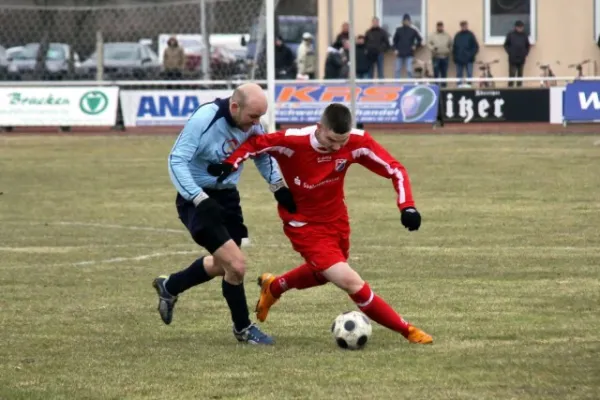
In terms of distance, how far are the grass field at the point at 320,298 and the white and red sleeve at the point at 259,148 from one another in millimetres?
1068

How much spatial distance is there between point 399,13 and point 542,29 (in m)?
3.80

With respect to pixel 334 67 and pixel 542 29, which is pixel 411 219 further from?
pixel 542 29

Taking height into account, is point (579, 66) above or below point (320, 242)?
below

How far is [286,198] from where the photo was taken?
8305 mm

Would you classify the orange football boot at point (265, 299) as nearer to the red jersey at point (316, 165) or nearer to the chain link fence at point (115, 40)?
the red jersey at point (316, 165)

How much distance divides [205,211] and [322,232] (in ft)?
2.30

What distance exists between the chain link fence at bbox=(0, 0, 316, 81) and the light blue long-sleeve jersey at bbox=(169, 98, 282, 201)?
24.7 metres

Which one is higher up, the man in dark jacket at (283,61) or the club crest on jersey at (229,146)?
the club crest on jersey at (229,146)

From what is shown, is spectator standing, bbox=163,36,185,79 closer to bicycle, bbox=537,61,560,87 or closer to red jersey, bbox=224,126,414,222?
bicycle, bbox=537,61,560,87

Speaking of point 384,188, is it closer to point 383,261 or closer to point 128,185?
point 128,185

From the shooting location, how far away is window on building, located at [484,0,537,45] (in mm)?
37938

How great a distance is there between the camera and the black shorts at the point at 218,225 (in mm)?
8227

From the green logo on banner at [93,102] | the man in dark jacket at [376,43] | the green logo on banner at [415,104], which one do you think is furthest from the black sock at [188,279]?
the man in dark jacket at [376,43]

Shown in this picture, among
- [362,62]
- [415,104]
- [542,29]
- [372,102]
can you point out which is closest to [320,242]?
[372,102]
